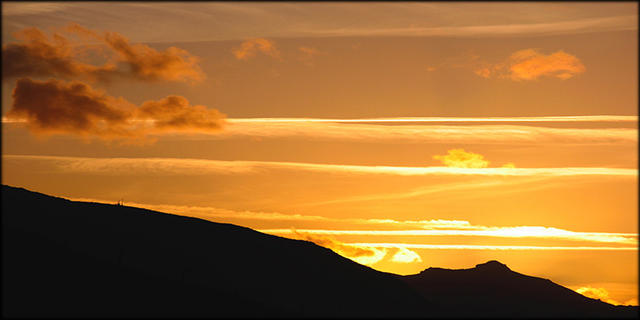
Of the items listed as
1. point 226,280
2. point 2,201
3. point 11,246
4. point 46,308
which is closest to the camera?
point 46,308

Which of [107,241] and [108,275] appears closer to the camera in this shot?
[108,275]

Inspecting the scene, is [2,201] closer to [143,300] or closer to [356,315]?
[143,300]

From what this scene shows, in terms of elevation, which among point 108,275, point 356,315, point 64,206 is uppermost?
point 64,206

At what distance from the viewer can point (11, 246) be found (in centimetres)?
15375

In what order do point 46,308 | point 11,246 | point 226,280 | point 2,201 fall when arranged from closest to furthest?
point 46,308 < point 11,246 < point 2,201 < point 226,280

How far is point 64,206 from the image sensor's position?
19600cm

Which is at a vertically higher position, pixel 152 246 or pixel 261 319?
pixel 152 246

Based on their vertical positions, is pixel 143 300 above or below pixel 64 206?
below

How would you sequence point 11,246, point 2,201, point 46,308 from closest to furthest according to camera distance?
point 46,308 < point 11,246 < point 2,201

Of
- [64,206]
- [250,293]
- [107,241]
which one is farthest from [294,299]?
[64,206]

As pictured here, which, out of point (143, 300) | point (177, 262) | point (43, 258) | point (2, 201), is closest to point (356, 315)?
point (177, 262)

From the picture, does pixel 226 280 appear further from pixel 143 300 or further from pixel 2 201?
pixel 2 201

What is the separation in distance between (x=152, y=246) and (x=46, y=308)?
55.3 metres

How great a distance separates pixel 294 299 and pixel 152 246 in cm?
3845
